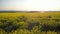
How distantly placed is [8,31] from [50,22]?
0.56 m

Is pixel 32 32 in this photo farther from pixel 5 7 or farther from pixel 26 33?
pixel 5 7

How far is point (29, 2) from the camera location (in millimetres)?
1435

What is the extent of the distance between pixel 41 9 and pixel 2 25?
559 mm

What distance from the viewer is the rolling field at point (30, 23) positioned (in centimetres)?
138

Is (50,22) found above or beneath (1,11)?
beneath

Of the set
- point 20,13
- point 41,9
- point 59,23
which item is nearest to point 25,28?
point 20,13

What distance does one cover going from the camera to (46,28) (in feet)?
4.53

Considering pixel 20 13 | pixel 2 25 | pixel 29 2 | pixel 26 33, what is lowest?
pixel 26 33

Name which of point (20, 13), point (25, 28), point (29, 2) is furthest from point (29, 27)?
point (29, 2)

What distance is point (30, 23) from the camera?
1.40 meters

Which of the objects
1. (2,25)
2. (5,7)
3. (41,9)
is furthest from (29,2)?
(2,25)

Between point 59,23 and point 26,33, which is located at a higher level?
point 59,23

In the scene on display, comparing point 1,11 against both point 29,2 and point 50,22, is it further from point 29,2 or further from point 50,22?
point 50,22

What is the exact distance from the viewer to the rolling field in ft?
4.54
